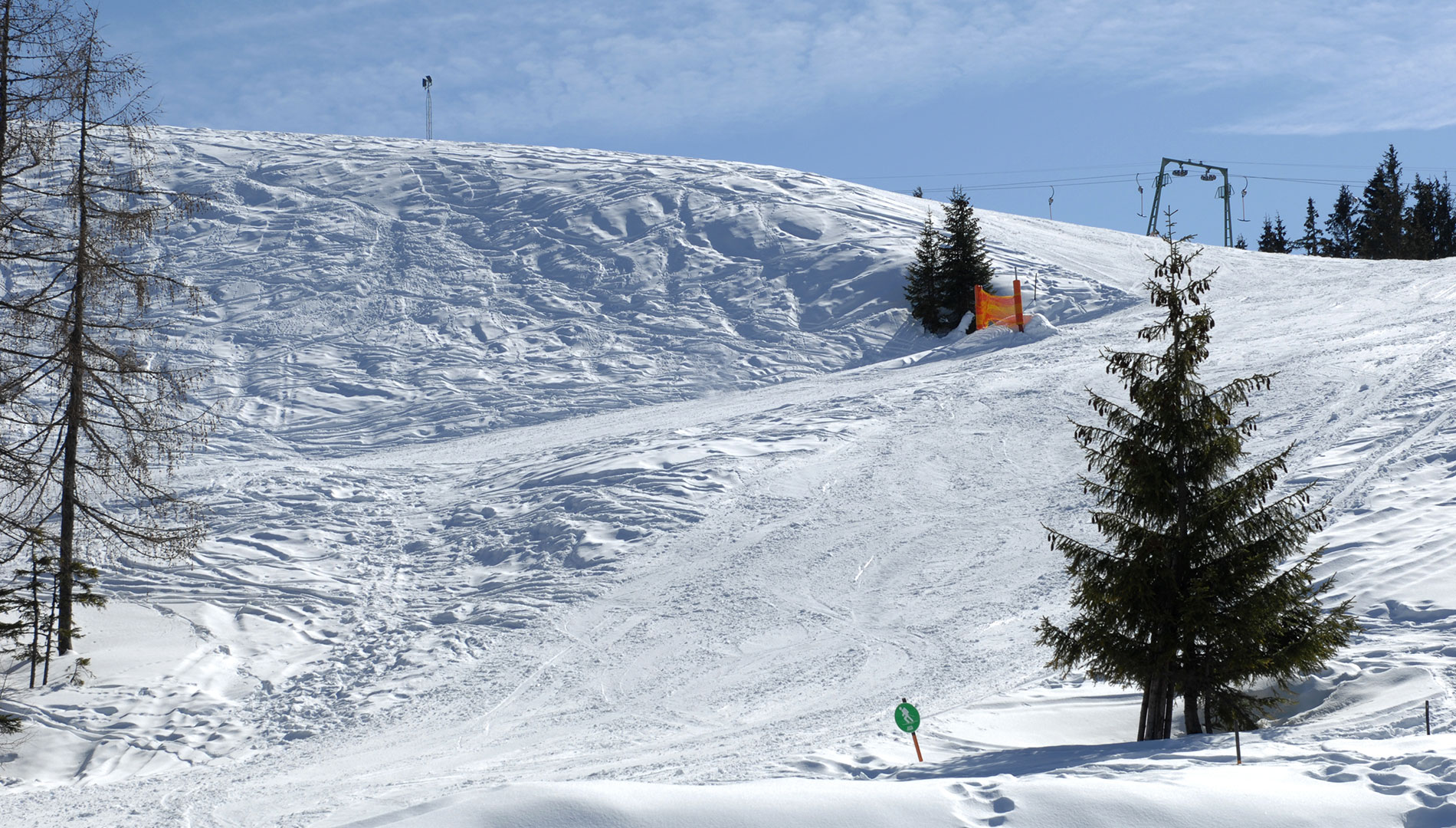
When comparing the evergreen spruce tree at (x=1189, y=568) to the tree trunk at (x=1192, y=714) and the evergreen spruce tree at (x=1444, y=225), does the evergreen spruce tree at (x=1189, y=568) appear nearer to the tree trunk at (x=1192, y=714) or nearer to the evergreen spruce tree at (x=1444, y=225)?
the tree trunk at (x=1192, y=714)

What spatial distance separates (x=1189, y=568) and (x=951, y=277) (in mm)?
23573

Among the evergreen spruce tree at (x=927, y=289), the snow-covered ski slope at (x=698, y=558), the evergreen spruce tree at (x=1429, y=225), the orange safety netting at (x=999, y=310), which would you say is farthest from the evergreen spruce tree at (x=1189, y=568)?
the evergreen spruce tree at (x=1429, y=225)

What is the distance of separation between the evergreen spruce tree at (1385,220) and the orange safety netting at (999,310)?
1536 inches

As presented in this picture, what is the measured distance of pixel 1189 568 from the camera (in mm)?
9961

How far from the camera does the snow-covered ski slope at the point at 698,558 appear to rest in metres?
8.98

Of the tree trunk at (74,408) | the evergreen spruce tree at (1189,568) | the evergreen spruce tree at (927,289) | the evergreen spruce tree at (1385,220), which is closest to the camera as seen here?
the evergreen spruce tree at (1189,568)

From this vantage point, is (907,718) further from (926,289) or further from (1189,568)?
(926,289)

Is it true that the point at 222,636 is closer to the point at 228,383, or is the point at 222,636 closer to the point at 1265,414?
the point at 228,383

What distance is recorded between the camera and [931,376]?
27.3 meters

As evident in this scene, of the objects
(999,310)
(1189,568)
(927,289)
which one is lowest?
(1189,568)

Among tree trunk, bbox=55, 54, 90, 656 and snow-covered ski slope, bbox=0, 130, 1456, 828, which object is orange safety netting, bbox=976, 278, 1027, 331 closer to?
snow-covered ski slope, bbox=0, 130, 1456, 828

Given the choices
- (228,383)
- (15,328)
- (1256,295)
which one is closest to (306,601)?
(15,328)

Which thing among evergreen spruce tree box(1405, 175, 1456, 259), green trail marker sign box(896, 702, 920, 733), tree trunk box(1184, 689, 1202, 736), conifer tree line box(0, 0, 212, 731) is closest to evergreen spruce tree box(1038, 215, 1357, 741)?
tree trunk box(1184, 689, 1202, 736)

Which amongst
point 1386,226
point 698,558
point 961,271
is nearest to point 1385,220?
point 1386,226
